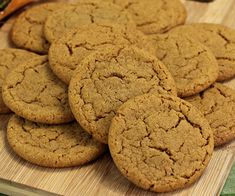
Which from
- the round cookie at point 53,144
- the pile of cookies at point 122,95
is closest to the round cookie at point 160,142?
the pile of cookies at point 122,95

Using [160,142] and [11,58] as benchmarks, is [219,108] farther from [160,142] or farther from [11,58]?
[11,58]

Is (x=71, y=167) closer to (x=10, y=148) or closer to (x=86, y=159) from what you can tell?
(x=86, y=159)

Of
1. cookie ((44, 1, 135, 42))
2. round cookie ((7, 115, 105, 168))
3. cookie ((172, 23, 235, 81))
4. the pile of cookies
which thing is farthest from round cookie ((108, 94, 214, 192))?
cookie ((44, 1, 135, 42))

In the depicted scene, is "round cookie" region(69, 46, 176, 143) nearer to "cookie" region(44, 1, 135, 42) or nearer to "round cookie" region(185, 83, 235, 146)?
"round cookie" region(185, 83, 235, 146)

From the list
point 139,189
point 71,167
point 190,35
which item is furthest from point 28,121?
point 190,35

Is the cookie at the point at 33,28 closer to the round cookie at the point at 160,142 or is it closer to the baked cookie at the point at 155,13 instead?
the baked cookie at the point at 155,13

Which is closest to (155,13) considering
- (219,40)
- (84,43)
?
(219,40)

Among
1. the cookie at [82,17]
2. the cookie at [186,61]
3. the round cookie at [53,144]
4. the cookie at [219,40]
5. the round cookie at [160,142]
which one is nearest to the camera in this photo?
the round cookie at [160,142]
